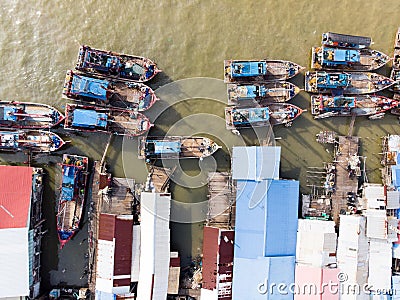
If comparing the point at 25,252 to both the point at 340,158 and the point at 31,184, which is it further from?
the point at 340,158

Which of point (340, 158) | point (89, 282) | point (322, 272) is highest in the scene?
point (340, 158)

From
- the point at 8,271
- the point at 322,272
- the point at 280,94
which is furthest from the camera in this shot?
the point at 280,94

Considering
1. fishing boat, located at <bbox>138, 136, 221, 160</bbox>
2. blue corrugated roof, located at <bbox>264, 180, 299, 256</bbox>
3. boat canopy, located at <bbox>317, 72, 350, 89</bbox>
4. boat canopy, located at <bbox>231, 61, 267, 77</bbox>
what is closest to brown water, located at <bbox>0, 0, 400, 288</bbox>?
fishing boat, located at <bbox>138, 136, 221, 160</bbox>

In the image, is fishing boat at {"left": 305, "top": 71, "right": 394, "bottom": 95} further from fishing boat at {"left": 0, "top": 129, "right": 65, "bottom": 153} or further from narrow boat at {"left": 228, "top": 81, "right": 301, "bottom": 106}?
fishing boat at {"left": 0, "top": 129, "right": 65, "bottom": 153}

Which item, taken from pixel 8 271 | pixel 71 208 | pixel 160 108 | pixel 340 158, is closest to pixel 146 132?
pixel 160 108

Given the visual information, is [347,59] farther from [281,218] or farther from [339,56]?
[281,218]

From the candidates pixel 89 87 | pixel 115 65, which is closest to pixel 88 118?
pixel 89 87
